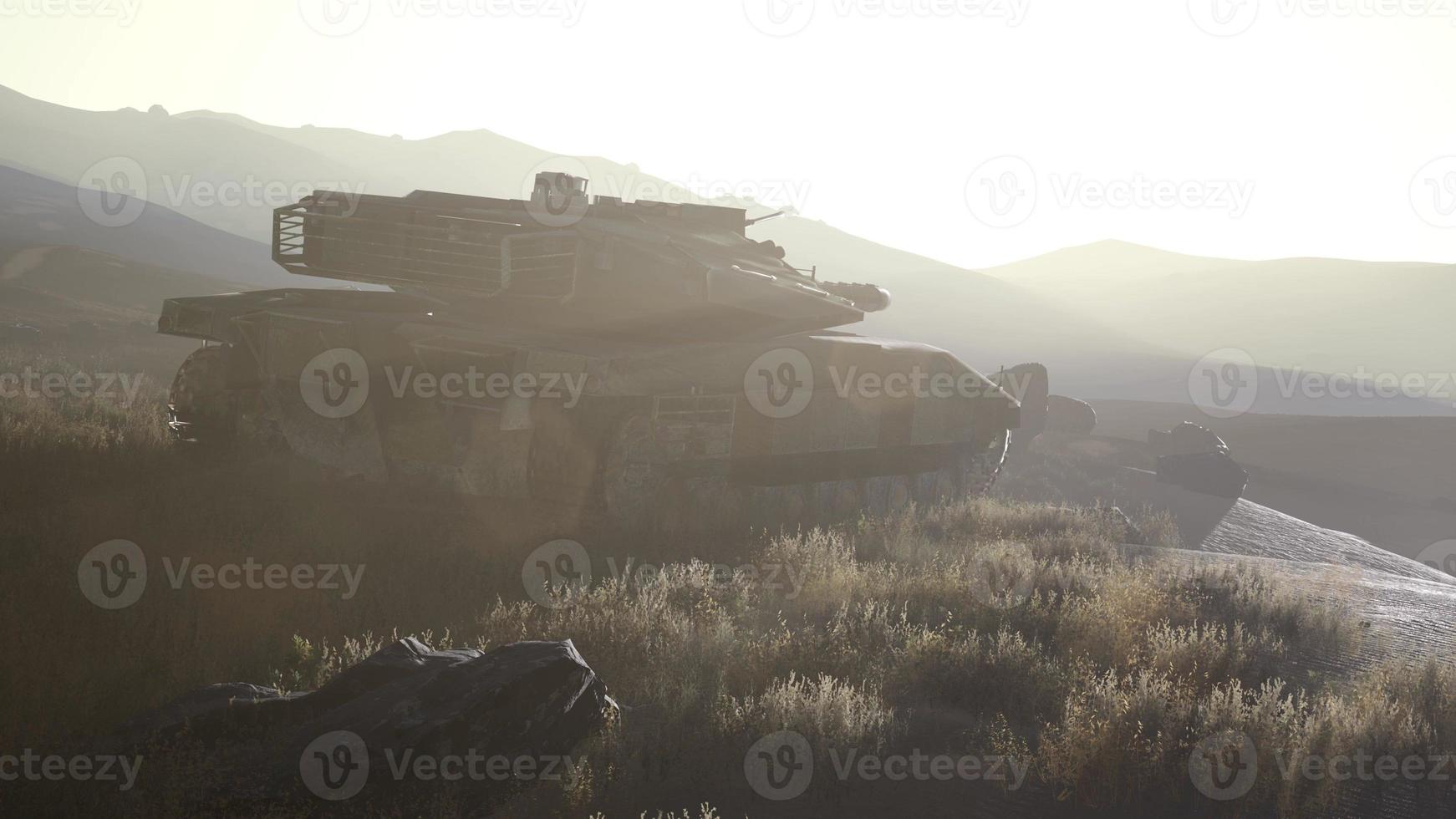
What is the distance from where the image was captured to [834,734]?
18.2 feet

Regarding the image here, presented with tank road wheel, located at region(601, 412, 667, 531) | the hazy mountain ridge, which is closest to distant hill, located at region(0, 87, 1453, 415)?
the hazy mountain ridge

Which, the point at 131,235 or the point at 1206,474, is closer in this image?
the point at 1206,474

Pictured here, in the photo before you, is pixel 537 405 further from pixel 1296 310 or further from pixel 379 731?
pixel 1296 310

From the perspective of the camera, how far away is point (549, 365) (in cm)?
881

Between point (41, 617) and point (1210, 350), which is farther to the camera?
point (1210, 350)

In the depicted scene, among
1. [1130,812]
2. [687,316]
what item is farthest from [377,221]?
[1130,812]

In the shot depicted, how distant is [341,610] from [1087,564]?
7.14 meters

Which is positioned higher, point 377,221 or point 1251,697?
point 377,221

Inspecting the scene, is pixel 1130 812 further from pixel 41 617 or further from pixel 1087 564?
pixel 41 617

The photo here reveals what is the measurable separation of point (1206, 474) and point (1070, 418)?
9.13 m

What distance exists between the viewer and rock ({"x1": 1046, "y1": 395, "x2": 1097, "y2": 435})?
30.4 metres

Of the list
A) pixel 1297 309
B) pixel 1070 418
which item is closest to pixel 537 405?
pixel 1070 418

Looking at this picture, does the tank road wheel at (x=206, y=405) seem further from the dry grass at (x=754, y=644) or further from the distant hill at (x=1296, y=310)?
the distant hill at (x=1296, y=310)

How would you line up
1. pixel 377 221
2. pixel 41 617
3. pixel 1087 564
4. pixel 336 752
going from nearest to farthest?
pixel 336 752 → pixel 41 617 → pixel 1087 564 → pixel 377 221
